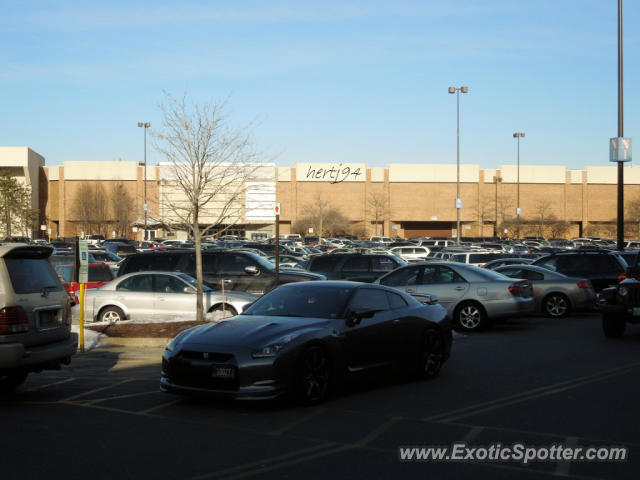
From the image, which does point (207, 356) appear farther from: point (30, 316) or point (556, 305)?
point (556, 305)

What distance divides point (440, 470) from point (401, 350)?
398 centimetres

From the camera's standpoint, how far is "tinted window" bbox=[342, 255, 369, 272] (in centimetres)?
2331

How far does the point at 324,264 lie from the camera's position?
23953mm

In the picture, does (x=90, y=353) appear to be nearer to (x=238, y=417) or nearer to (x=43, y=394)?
(x=43, y=394)

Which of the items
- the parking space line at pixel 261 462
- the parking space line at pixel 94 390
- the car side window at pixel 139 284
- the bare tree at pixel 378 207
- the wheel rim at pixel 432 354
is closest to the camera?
the parking space line at pixel 261 462

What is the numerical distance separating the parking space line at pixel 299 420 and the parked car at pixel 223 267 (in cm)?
1100

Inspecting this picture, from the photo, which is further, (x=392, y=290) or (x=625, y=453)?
(x=392, y=290)

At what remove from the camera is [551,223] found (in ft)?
287

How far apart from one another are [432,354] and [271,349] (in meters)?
3.29

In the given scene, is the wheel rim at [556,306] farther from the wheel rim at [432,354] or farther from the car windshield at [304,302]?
the car windshield at [304,302]

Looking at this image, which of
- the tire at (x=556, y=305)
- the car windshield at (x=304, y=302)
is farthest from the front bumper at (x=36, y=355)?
the tire at (x=556, y=305)

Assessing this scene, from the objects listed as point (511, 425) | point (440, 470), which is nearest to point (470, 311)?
point (511, 425)

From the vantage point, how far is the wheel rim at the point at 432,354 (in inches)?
413

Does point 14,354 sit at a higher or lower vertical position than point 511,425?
higher
